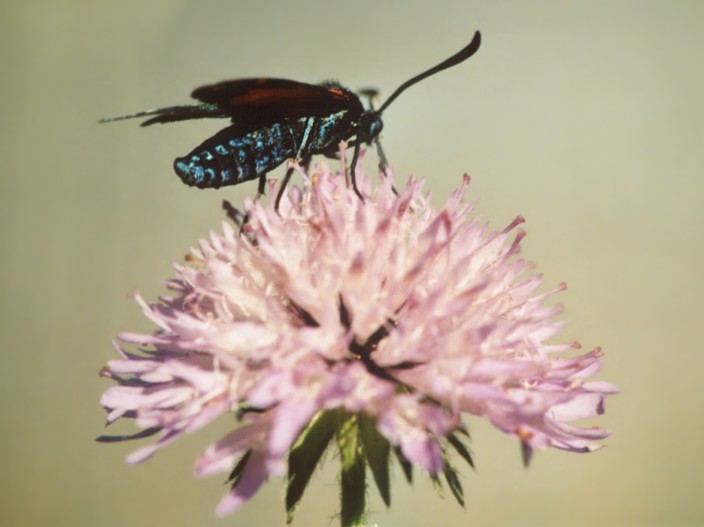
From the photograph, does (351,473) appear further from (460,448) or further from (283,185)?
(283,185)

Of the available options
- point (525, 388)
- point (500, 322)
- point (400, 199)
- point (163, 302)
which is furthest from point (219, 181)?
point (525, 388)

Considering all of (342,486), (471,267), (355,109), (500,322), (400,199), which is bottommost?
(342,486)

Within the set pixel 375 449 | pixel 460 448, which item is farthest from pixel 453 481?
pixel 375 449

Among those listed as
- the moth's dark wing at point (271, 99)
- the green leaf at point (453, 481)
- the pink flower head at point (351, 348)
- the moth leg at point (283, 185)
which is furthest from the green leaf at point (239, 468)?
the moth's dark wing at point (271, 99)

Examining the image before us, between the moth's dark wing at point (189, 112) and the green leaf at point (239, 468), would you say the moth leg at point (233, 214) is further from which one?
the green leaf at point (239, 468)

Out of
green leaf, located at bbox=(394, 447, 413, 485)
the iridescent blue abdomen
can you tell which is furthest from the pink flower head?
the iridescent blue abdomen

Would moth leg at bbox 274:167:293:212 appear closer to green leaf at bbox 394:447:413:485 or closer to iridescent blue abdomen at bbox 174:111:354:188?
iridescent blue abdomen at bbox 174:111:354:188

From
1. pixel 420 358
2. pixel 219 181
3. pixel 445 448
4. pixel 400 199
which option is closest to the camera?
pixel 420 358

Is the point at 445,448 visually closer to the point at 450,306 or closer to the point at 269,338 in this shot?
the point at 450,306
